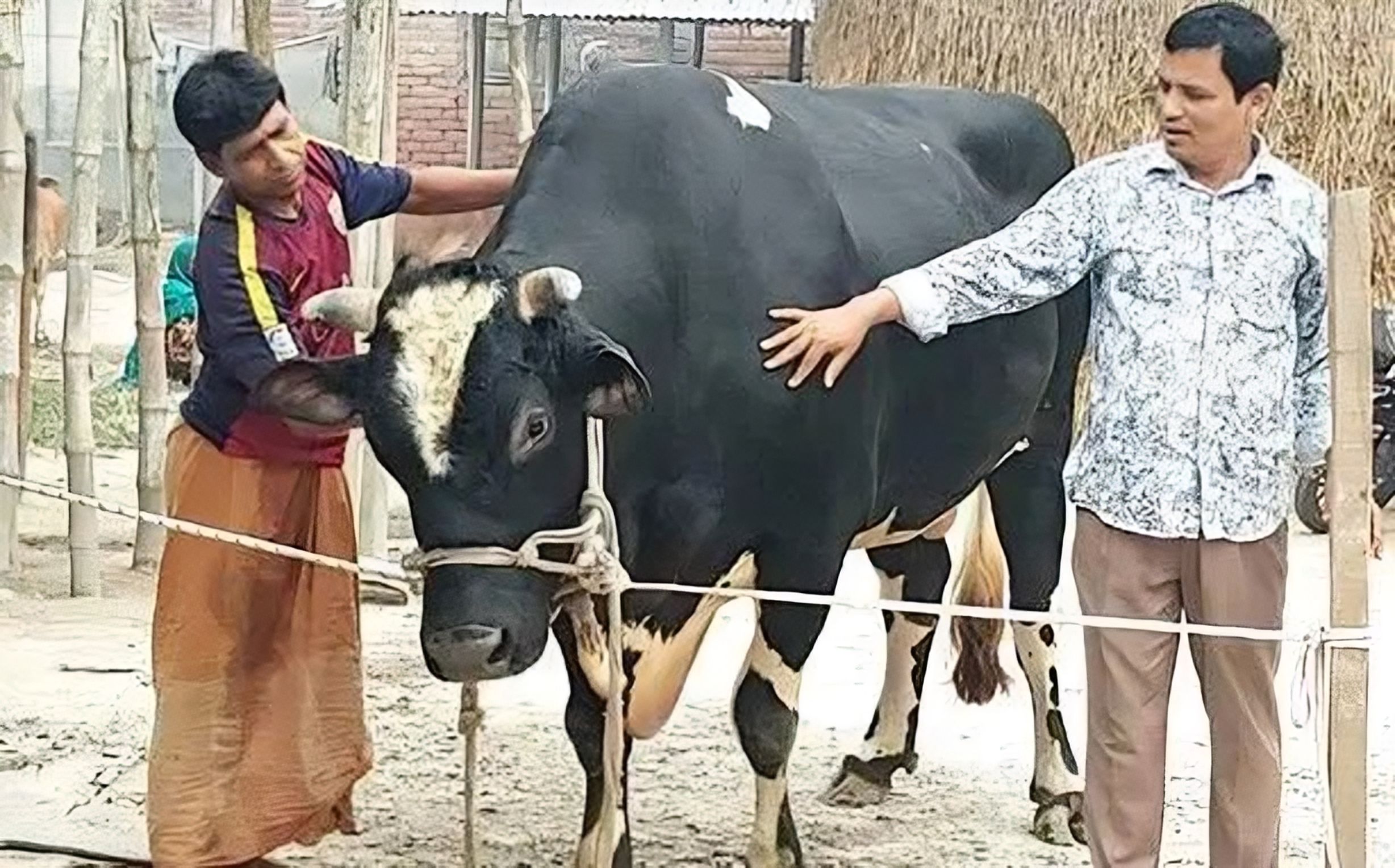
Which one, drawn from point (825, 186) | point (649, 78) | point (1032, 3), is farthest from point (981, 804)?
point (1032, 3)

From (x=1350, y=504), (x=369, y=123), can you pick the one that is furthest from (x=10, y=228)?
(x=1350, y=504)

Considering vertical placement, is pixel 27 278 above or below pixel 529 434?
above

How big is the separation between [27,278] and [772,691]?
493 centimetres

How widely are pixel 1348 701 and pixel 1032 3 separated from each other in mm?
7545

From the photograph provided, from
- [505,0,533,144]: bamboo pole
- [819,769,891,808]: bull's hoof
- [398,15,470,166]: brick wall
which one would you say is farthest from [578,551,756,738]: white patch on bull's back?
[398,15,470,166]: brick wall

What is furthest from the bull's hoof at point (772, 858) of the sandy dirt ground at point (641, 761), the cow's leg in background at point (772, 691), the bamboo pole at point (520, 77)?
the bamboo pole at point (520, 77)

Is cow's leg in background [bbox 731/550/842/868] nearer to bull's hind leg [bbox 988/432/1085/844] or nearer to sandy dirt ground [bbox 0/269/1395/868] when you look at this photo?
sandy dirt ground [bbox 0/269/1395/868]

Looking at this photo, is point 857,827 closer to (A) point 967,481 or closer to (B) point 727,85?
(A) point 967,481

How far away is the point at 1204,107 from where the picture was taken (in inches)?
153

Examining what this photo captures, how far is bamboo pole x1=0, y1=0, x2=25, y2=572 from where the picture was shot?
8102 mm

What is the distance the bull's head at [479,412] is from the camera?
3.96m

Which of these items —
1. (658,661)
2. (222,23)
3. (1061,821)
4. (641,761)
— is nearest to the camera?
(658,661)

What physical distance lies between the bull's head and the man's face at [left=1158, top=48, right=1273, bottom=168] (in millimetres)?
1025

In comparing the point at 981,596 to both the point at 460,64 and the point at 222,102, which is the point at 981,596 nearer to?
the point at 222,102
